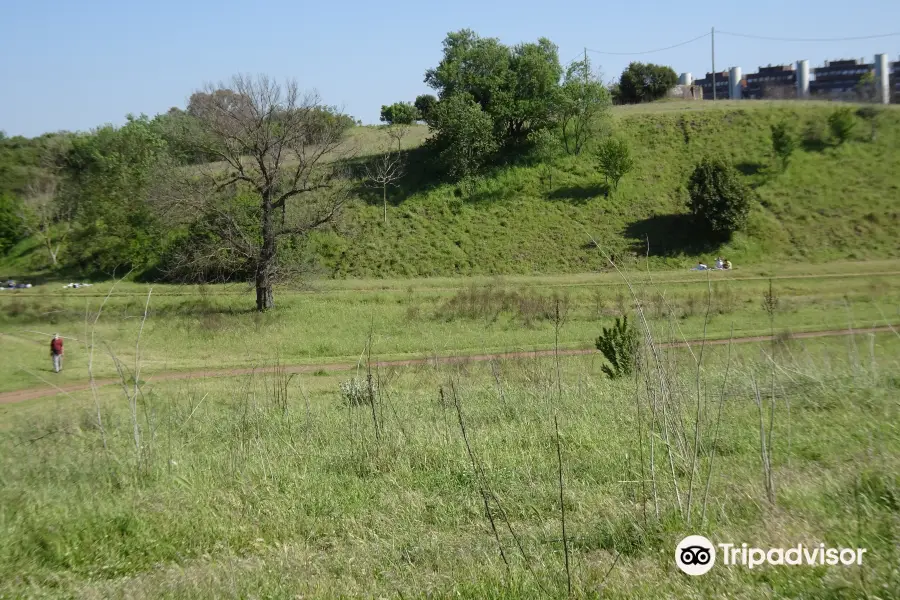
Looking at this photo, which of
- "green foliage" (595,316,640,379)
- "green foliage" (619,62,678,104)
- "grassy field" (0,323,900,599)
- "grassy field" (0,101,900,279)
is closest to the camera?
"grassy field" (0,323,900,599)

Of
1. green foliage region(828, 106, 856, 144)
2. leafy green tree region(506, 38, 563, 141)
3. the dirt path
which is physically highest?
leafy green tree region(506, 38, 563, 141)

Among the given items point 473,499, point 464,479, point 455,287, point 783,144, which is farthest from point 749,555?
point 783,144

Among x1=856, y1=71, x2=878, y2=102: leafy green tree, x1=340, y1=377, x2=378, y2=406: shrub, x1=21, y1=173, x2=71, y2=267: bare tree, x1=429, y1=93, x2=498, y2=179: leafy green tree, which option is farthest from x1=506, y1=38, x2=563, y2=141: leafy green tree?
x1=340, y1=377, x2=378, y2=406: shrub

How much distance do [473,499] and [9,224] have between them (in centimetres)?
5624

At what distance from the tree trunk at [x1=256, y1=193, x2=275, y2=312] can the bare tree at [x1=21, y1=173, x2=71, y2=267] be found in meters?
26.5

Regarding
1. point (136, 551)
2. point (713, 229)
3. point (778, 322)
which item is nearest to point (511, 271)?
point (713, 229)

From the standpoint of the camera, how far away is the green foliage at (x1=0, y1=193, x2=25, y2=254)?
51344 millimetres

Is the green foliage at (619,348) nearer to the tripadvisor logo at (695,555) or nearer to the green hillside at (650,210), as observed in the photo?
the tripadvisor logo at (695,555)

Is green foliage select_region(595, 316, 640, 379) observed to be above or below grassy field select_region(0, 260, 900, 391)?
above

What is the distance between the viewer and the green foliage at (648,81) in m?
81.6

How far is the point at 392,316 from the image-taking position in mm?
27578

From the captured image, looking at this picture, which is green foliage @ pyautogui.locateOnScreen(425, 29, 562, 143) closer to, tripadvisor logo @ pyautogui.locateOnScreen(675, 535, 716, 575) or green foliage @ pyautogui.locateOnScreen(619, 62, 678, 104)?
green foliage @ pyautogui.locateOnScreen(619, 62, 678, 104)

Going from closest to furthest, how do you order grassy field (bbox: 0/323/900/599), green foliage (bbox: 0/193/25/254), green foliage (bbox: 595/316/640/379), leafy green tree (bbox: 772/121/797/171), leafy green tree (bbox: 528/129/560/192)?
grassy field (bbox: 0/323/900/599) → green foliage (bbox: 595/316/640/379) → leafy green tree (bbox: 772/121/797/171) → green foliage (bbox: 0/193/25/254) → leafy green tree (bbox: 528/129/560/192)

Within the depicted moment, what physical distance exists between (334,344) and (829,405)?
1644 centimetres
